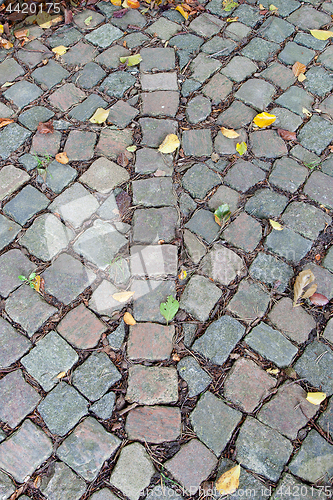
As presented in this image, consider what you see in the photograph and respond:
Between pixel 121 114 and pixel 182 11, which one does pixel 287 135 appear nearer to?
pixel 121 114

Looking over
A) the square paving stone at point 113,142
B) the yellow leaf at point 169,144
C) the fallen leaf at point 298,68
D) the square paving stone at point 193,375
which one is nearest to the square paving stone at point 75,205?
the square paving stone at point 113,142

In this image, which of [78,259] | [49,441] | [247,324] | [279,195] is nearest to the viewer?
[49,441]

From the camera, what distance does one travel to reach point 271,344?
2047mm

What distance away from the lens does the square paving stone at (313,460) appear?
179cm

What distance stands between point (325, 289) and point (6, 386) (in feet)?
5.93

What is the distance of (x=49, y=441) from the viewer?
185 centimetres

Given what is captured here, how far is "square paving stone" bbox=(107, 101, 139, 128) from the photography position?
8.74 ft

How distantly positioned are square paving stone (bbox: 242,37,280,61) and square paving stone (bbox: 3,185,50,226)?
1.96 m

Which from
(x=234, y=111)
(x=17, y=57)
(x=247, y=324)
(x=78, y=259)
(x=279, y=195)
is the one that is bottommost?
(x=247, y=324)

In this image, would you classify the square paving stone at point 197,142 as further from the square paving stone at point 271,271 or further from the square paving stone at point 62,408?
the square paving stone at point 62,408

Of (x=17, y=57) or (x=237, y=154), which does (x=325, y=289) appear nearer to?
(x=237, y=154)

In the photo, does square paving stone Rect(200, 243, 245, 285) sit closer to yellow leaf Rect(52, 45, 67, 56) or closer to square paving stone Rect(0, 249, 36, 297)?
square paving stone Rect(0, 249, 36, 297)

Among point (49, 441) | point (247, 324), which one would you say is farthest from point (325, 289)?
point (49, 441)

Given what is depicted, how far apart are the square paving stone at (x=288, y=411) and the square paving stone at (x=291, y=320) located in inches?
10.8
